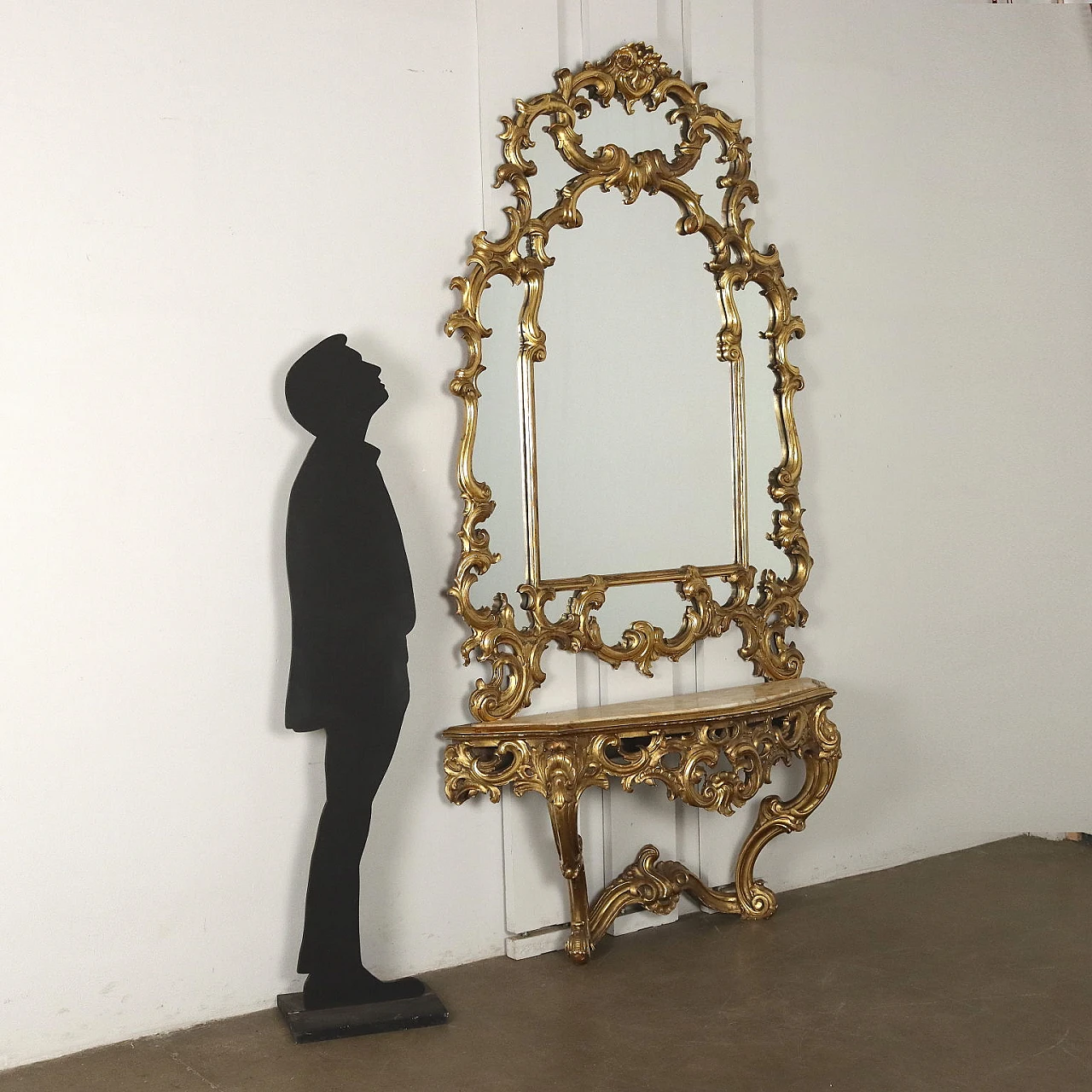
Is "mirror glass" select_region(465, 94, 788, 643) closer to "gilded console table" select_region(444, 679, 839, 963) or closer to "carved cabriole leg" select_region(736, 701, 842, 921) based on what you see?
"gilded console table" select_region(444, 679, 839, 963)

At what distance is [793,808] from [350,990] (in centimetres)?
160

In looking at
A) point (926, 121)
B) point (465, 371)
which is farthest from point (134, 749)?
point (926, 121)

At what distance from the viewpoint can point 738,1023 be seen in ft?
11.3

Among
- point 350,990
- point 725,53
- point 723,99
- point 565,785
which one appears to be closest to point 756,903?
point 565,785

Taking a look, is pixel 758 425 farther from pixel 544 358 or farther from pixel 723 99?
pixel 723 99

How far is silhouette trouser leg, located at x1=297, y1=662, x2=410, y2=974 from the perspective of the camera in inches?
136

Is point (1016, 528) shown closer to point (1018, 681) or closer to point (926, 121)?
point (1018, 681)

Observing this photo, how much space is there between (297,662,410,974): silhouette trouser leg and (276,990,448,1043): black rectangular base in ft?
0.35

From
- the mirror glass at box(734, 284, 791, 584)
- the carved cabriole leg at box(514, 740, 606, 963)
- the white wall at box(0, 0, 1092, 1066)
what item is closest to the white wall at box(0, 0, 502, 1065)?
the white wall at box(0, 0, 1092, 1066)

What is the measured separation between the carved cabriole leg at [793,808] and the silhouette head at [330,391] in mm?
1814

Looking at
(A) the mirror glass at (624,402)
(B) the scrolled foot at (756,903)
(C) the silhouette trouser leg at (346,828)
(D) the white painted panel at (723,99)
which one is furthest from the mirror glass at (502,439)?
(B) the scrolled foot at (756,903)

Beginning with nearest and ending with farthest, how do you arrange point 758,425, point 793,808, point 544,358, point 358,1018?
point 358,1018 < point 544,358 < point 793,808 < point 758,425

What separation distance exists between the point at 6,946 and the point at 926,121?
4150 millimetres

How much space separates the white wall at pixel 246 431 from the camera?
10.7 feet
